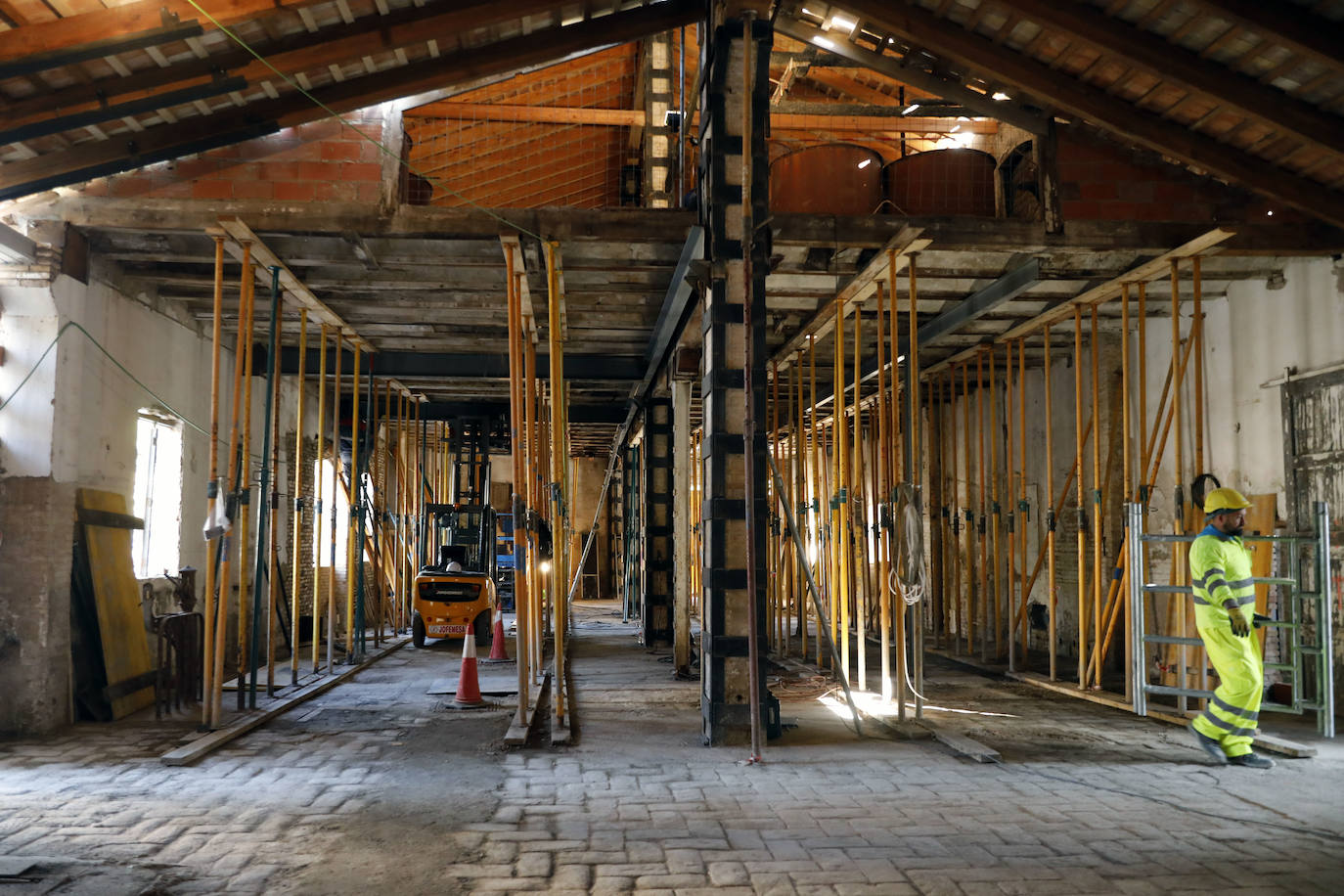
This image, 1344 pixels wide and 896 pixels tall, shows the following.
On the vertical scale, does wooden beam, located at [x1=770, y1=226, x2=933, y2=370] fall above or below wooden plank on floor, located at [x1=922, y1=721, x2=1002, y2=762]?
above

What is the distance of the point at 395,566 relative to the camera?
1683 centimetres

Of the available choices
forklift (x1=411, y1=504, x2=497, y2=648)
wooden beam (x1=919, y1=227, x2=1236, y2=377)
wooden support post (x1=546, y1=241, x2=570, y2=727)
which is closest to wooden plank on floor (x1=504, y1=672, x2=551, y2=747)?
wooden support post (x1=546, y1=241, x2=570, y2=727)

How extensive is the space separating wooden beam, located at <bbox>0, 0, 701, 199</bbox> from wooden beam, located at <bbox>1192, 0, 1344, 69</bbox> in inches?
157

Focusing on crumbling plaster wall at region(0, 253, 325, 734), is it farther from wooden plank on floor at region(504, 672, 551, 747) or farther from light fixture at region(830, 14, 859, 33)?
light fixture at region(830, 14, 859, 33)

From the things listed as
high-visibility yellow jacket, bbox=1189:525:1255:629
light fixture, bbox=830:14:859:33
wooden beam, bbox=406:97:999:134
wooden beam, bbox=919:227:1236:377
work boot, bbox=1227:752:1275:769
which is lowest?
work boot, bbox=1227:752:1275:769

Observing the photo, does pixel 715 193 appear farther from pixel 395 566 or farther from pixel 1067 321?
pixel 395 566

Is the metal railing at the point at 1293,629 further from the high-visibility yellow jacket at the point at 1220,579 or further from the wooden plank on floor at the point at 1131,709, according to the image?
the high-visibility yellow jacket at the point at 1220,579

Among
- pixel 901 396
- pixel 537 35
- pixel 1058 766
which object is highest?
pixel 537 35

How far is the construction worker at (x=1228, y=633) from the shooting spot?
256 inches

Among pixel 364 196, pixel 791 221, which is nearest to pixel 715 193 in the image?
pixel 791 221

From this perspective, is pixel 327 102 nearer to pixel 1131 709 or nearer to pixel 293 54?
pixel 293 54

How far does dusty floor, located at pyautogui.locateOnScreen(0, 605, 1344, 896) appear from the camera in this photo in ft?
14.0

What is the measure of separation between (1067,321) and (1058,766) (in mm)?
6592

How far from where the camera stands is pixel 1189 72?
7004 millimetres
